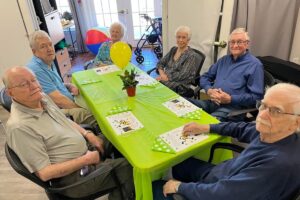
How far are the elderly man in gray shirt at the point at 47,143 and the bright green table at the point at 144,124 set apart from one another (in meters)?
0.17

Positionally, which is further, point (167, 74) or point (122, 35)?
point (122, 35)

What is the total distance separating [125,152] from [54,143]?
1.46 ft

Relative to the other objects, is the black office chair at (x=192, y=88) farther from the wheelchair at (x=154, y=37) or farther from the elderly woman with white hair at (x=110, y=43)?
the wheelchair at (x=154, y=37)

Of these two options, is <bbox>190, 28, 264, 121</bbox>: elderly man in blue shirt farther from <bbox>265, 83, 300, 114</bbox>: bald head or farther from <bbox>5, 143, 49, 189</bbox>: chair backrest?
<bbox>5, 143, 49, 189</bbox>: chair backrest

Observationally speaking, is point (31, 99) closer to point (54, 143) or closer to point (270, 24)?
point (54, 143)

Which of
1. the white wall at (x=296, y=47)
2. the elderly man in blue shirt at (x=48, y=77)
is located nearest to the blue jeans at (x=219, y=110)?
the elderly man in blue shirt at (x=48, y=77)

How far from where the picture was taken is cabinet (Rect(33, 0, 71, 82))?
3398mm

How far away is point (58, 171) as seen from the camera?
129 centimetres

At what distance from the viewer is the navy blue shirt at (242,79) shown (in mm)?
1988

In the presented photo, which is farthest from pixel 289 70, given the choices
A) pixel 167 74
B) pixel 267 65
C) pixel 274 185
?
pixel 274 185

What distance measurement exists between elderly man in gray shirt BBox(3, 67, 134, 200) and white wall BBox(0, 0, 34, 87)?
2.13 metres

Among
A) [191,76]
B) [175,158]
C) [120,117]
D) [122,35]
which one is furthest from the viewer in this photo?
[122,35]

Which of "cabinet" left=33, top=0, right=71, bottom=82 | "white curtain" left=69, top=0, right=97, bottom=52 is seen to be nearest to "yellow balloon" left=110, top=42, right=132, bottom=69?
"cabinet" left=33, top=0, right=71, bottom=82

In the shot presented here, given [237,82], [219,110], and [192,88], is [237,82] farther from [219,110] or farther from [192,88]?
[192,88]
